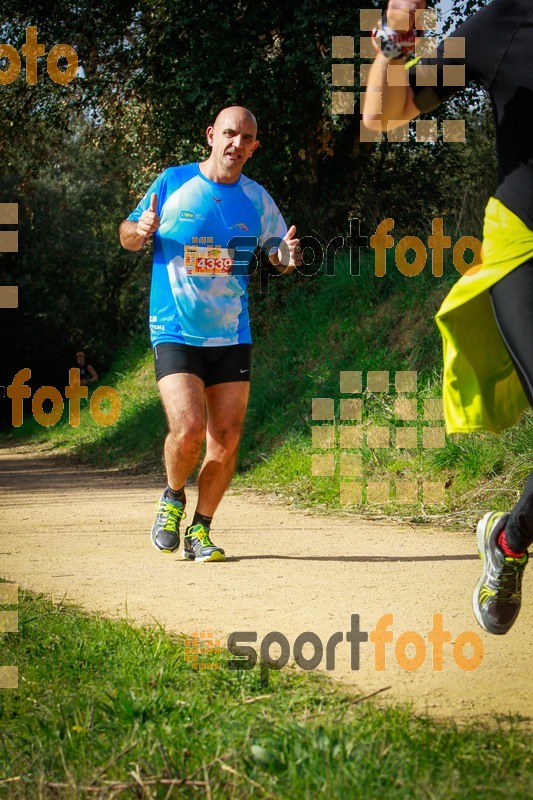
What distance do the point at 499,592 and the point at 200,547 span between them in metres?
2.52

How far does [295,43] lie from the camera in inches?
531

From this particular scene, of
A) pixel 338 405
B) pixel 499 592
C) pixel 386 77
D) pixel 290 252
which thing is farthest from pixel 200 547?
pixel 338 405

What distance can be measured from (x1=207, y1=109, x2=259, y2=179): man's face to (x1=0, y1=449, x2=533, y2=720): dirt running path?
223cm

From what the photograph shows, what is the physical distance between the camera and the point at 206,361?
6023 mm

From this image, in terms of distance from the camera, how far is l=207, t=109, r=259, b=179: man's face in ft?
19.4

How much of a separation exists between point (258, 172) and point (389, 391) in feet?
19.8

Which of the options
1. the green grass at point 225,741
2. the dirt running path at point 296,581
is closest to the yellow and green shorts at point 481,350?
the dirt running path at point 296,581

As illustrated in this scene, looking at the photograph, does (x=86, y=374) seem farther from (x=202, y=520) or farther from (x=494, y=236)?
(x=494, y=236)

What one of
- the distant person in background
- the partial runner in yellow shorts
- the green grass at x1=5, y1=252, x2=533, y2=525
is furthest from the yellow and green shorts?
the distant person in background

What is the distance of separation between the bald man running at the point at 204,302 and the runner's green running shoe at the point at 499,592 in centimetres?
235

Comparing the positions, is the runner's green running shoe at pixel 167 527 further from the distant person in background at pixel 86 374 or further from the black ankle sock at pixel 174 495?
the distant person in background at pixel 86 374

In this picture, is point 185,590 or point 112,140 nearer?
point 185,590

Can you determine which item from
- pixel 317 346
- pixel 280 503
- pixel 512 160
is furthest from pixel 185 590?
pixel 317 346

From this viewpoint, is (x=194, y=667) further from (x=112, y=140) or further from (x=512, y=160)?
(x=112, y=140)
